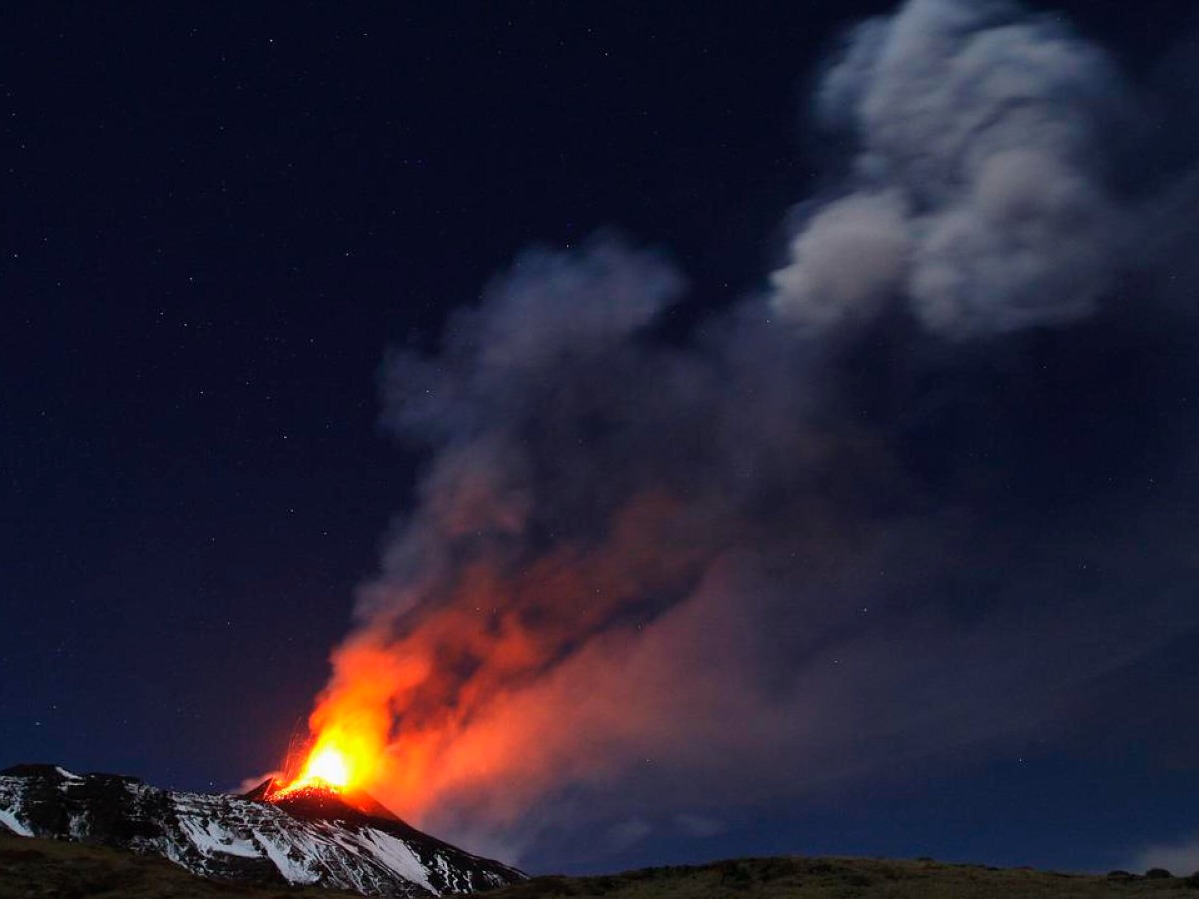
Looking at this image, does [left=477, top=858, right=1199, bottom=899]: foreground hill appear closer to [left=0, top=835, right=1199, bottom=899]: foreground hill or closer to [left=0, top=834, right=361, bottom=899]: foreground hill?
[left=0, top=835, right=1199, bottom=899]: foreground hill

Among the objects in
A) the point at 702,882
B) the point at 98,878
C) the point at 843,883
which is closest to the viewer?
the point at 843,883

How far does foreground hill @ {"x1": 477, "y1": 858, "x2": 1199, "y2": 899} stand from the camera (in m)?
48.9

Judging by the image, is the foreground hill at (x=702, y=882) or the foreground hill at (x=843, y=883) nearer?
the foreground hill at (x=843, y=883)

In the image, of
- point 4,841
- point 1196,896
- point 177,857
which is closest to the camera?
point 1196,896

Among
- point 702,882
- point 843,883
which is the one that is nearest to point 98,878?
point 702,882

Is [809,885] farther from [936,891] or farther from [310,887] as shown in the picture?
[310,887]

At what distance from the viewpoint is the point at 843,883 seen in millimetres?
54531

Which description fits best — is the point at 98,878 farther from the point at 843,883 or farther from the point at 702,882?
the point at 843,883

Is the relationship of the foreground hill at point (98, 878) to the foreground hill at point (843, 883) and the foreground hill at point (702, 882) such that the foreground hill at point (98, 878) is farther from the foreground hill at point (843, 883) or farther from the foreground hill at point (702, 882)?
the foreground hill at point (843, 883)

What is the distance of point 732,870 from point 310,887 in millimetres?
32084

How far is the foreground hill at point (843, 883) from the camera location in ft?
160

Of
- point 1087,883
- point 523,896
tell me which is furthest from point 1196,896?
point 523,896

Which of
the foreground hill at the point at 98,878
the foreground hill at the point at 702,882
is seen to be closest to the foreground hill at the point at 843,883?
the foreground hill at the point at 702,882

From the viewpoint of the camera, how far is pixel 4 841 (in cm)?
6550
